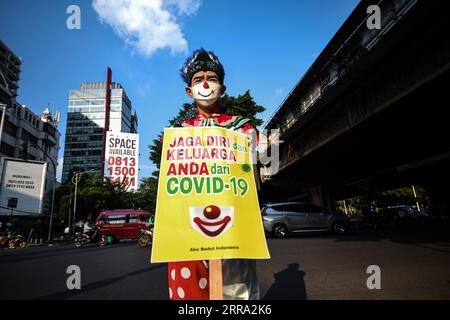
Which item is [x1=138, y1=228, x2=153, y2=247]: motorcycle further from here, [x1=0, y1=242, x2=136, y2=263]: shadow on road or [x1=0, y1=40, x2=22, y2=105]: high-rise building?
[x1=0, y1=40, x2=22, y2=105]: high-rise building

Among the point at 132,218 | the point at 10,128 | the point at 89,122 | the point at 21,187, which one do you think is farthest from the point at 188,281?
the point at 89,122

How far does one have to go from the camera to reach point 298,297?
143 inches

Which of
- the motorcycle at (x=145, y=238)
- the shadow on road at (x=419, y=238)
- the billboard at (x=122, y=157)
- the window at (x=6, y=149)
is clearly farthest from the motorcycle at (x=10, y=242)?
the window at (x=6, y=149)

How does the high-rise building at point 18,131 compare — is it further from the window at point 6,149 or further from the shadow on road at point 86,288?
the shadow on road at point 86,288

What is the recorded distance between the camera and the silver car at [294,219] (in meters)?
13.2

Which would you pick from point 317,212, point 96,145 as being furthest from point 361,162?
point 96,145

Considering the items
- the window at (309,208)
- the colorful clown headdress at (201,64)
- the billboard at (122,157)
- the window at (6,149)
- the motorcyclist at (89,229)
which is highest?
the window at (6,149)

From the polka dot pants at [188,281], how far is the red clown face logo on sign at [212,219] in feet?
1.69

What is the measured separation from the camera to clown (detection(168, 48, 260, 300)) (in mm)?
1974

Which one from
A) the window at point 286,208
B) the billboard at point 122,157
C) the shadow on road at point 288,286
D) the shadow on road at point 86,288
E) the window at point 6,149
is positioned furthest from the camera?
the window at point 6,149

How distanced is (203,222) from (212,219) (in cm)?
6

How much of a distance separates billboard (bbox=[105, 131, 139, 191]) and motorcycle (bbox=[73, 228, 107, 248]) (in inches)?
783
